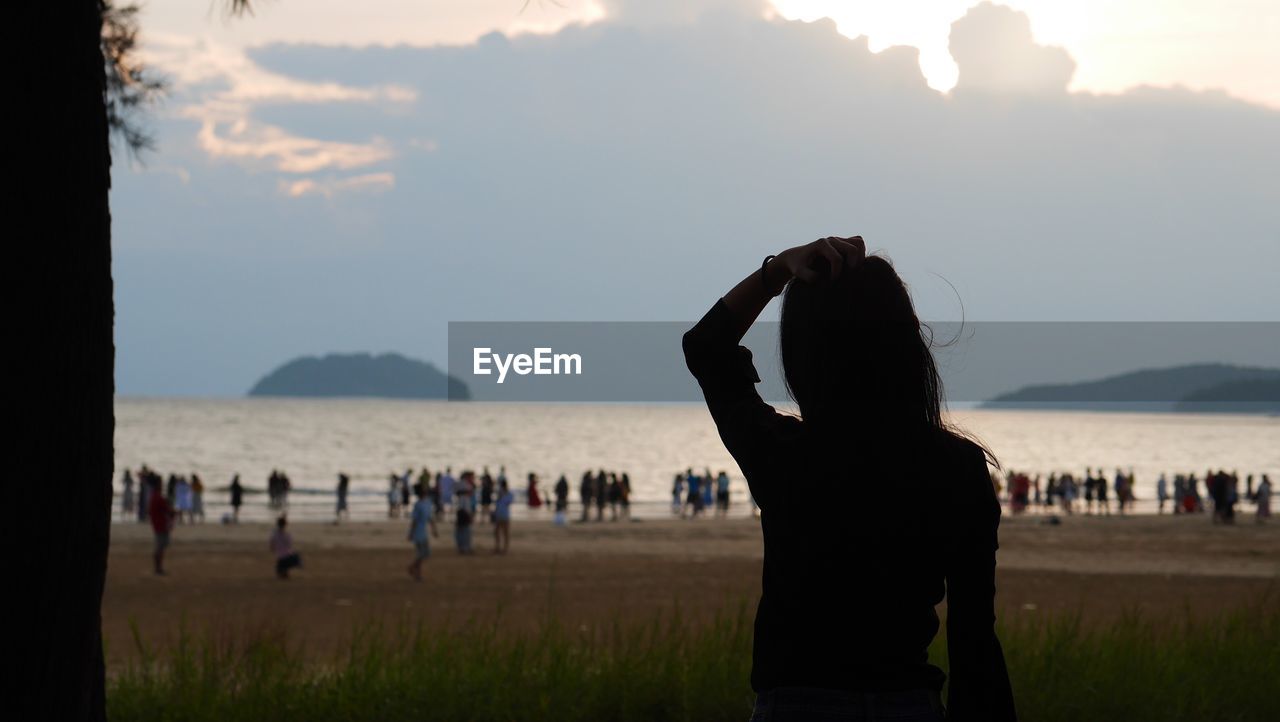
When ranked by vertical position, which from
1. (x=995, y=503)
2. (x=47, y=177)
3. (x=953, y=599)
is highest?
(x=47, y=177)

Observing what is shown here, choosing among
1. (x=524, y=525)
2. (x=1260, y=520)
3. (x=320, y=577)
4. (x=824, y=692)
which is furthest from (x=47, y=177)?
(x=1260, y=520)

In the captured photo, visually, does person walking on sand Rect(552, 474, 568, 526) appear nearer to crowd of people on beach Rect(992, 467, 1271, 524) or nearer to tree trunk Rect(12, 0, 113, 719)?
crowd of people on beach Rect(992, 467, 1271, 524)

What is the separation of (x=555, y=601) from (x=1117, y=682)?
13.3 meters

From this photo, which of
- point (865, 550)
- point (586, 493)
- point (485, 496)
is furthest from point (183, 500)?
point (865, 550)

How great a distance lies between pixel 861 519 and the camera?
6.73 feet

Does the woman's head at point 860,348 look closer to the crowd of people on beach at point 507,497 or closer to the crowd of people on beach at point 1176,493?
the crowd of people on beach at point 507,497

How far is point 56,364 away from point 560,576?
20.6m

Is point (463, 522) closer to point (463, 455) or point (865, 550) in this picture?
point (865, 550)

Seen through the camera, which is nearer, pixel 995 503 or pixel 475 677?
pixel 995 503

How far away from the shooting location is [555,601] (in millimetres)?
18969

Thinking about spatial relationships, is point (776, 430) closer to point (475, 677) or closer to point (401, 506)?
point (475, 677)

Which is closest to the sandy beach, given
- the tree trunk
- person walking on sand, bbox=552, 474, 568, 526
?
person walking on sand, bbox=552, 474, 568, 526

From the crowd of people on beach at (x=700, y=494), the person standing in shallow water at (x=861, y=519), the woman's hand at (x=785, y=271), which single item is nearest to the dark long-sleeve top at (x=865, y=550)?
the person standing in shallow water at (x=861, y=519)

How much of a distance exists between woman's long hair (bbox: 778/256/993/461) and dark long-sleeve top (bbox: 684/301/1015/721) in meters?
0.04
